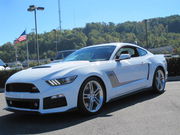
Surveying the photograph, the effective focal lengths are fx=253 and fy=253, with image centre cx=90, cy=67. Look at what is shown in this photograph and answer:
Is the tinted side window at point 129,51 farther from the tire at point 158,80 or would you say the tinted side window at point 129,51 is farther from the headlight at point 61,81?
the headlight at point 61,81

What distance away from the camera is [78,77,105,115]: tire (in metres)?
4.92

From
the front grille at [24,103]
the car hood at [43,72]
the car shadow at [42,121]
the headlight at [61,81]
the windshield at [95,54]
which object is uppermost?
the windshield at [95,54]

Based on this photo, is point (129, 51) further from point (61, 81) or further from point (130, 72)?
point (61, 81)

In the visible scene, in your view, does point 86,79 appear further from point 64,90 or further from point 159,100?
point 159,100

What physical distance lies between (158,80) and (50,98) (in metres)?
3.78

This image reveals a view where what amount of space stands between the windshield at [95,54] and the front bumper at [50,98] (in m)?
1.37

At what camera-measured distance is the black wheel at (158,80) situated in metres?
7.10

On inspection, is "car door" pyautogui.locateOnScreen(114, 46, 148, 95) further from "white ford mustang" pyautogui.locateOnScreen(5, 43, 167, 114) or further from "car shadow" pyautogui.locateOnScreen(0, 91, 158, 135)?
"car shadow" pyautogui.locateOnScreen(0, 91, 158, 135)

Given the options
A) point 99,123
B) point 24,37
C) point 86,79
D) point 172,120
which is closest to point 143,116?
point 172,120

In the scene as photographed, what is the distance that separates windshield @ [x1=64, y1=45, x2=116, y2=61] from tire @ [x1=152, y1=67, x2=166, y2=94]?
70.5 inches

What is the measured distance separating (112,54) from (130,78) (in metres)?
0.74

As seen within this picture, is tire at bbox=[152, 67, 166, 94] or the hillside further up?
the hillside

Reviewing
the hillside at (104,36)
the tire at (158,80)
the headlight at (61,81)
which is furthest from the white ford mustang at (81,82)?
the hillside at (104,36)

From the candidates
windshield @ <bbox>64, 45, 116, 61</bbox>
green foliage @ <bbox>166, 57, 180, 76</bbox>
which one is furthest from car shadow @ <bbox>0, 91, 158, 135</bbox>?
green foliage @ <bbox>166, 57, 180, 76</bbox>
